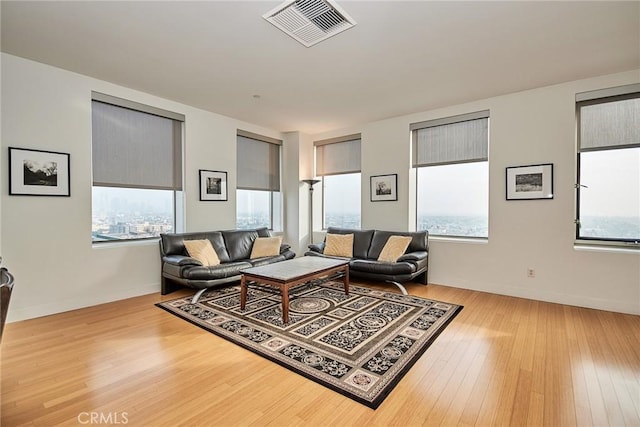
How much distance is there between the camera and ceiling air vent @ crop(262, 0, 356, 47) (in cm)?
238

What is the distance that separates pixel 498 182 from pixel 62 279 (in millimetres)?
5765

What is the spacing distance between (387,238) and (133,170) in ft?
13.0

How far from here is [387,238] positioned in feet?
16.7

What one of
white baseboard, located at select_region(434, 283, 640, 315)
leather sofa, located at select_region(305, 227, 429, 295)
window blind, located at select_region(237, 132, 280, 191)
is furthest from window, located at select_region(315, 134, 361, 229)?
white baseboard, located at select_region(434, 283, 640, 315)

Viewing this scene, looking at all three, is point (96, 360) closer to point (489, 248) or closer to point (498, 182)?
point (489, 248)

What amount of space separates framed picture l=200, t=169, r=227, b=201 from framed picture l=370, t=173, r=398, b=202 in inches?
104

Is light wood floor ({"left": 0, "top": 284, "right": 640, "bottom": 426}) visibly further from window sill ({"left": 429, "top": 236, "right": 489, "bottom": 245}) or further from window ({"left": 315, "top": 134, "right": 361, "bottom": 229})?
window ({"left": 315, "top": 134, "right": 361, "bottom": 229})

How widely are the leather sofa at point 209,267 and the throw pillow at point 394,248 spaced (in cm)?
157

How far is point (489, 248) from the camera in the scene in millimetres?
4449

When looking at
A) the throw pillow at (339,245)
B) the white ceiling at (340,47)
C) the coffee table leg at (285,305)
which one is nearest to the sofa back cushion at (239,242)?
the throw pillow at (339,245)

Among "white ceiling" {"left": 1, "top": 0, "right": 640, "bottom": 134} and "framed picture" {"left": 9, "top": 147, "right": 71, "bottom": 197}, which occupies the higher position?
"white ceiling" {"left": 1, "top": 0, "right": 640, "bottom": 134}

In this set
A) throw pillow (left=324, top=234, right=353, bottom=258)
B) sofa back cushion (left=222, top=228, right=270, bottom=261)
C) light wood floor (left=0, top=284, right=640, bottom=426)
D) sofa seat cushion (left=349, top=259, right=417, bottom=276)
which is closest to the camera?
light wood floor (left=0, top=284, right=640, bottom=426)

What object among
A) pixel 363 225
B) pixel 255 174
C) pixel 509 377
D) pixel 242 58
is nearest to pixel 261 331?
pixel 509 377

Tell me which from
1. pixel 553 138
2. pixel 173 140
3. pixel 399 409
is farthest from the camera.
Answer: pixel 173 140
